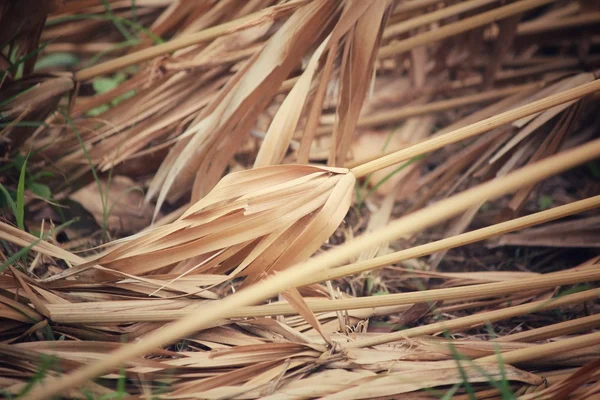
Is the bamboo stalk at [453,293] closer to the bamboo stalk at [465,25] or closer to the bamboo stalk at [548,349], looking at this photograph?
the bamboo stalk at [548,349]

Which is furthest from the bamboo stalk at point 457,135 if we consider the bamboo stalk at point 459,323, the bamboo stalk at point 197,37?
the bamboo stalk at point 197,37

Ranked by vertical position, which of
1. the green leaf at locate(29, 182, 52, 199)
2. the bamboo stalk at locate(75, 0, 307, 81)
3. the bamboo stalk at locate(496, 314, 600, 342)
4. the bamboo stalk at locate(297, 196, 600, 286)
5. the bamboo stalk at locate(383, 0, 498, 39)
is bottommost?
the bamboo stalk at locate(496, 314, 600, 342)

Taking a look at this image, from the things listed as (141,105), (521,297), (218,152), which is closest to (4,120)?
(141,105)

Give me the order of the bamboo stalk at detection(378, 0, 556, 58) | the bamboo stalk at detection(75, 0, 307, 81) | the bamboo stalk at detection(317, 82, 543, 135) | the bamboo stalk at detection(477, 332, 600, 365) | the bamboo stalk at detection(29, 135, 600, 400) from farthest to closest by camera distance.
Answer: the bamboo stalk at detection(317, 82, 543, 135) < the bamboo stalk at detection(378, 0, 556, 58) < the bamboo stalk at detection(75, 0, 307, 81) < the bamboo stalk at detection(477, 332, 600, 365) < the bamboo stalk at detection(29, 135, 600, 400)

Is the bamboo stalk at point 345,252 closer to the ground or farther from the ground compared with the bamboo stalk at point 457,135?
closer to the ground

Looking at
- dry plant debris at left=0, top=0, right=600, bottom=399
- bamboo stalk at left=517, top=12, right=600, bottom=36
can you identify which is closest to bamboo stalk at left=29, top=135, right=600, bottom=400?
dry plant debris at left=0, top=0, right=600, bottom=399

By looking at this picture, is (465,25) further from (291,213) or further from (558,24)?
(291,213)

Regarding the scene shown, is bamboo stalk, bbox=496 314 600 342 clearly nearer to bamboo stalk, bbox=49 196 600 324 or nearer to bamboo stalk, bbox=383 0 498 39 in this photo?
bamboo stalk, bbox=49 196 600 324
